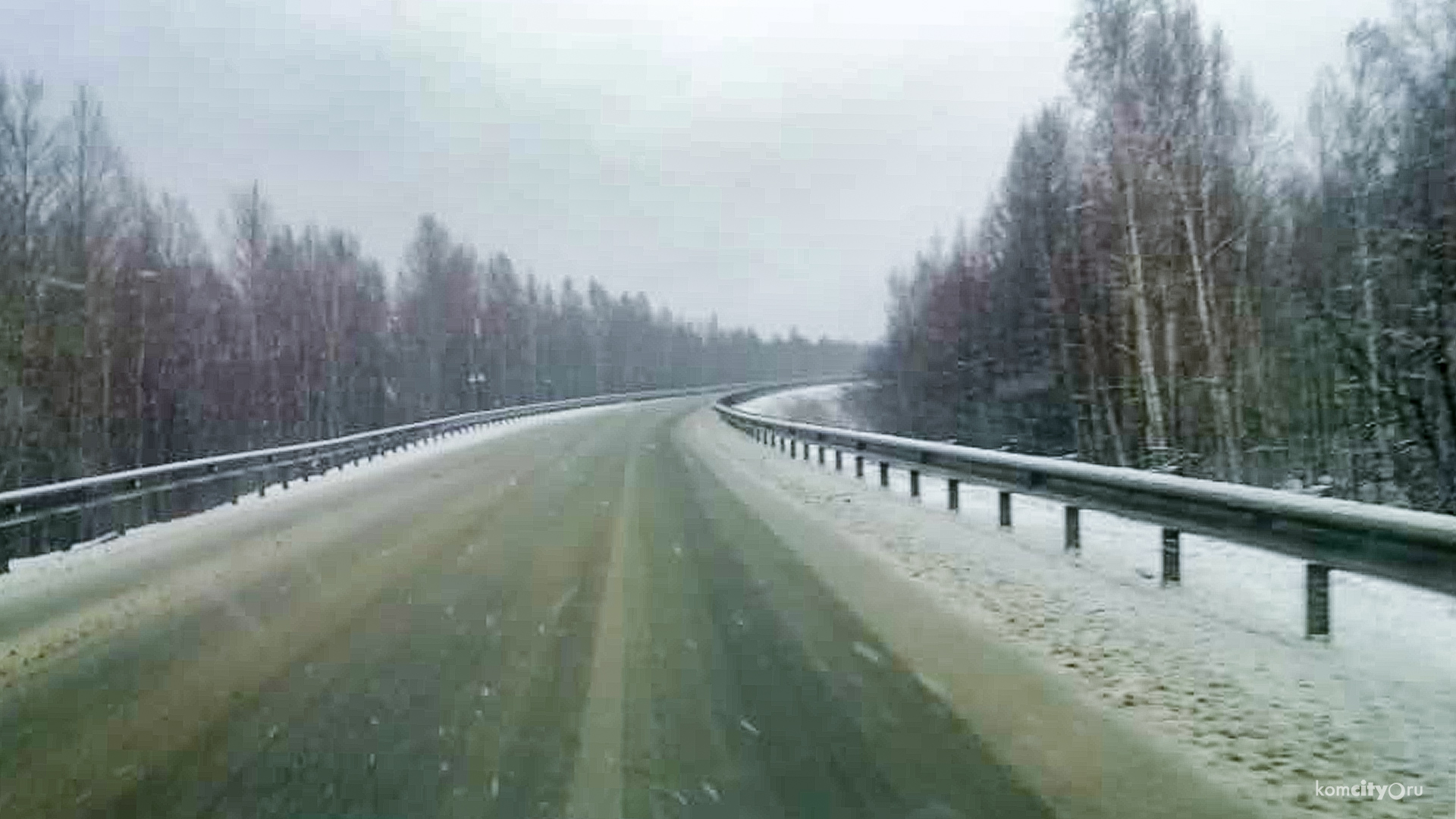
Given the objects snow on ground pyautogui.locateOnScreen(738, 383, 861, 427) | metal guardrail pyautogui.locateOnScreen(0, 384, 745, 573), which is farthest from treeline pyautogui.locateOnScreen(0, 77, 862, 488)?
snow on ground pyautogui.locateOnScreen(738, 383, 861, 427)

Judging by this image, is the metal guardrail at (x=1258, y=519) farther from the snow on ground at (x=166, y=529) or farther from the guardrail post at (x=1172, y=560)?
the snow on ground at (x=166, y=529)

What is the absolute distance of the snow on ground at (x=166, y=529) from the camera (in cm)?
1216

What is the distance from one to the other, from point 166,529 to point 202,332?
124ft

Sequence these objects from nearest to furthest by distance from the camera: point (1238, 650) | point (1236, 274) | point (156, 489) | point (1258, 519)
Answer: point (1238, 650) < point (1258, 519) < point (156, 489) < point (1236, 274)

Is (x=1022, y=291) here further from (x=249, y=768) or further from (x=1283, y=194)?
(x=249, y=768)

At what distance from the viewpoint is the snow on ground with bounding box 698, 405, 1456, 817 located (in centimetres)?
447

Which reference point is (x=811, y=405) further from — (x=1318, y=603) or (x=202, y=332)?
(x=1318, y=603)

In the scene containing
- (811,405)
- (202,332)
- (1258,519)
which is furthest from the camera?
(811,405)

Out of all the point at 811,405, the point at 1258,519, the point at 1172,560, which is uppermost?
the point at 1258,519

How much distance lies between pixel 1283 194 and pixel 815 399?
59.1 meters

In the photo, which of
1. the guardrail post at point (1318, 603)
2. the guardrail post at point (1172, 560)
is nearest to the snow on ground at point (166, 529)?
the guardrail post at point (1172, 560)

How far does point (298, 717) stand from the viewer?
212 inches

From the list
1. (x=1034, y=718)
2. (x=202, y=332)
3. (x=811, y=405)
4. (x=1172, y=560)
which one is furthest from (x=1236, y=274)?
(x=811, y=405)

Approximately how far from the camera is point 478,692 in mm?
5746
